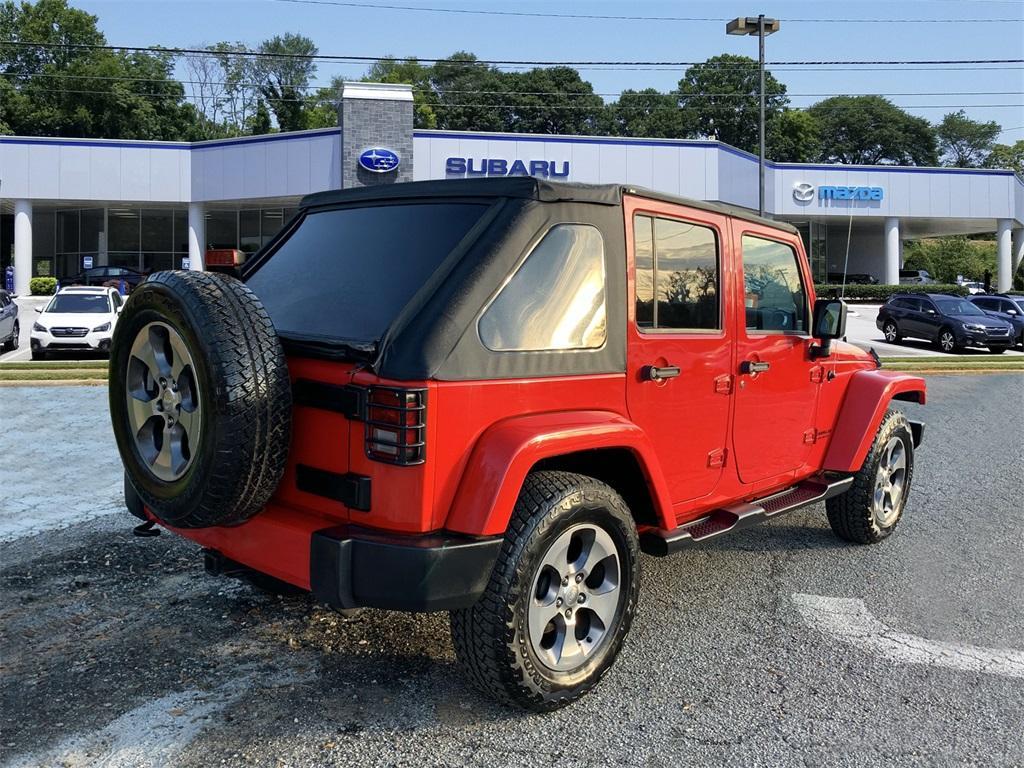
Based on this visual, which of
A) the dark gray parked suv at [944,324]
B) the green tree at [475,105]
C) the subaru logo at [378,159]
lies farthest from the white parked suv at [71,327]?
the green tree at [475,105]

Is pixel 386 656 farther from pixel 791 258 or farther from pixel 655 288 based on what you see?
pixel 791 258

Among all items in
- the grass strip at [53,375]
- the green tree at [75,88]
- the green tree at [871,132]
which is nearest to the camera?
the grass strip at [53,375]

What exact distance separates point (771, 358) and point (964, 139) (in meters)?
126

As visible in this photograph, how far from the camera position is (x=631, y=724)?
3209 mm

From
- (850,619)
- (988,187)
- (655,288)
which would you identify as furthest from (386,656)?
(988,187)

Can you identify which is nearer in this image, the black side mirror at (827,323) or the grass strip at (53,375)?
the black side mirror at (827,323)

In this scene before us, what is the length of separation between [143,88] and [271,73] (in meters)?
20.2

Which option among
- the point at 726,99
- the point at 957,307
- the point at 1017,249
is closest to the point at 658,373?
the point at 957,307

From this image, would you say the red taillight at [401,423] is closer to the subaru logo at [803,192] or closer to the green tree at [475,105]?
the subaru logo at [803,192]

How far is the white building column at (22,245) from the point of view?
36812 millimetres

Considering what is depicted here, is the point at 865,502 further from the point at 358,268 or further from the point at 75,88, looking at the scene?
the point at 75,88

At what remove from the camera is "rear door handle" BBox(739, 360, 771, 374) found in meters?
4.21

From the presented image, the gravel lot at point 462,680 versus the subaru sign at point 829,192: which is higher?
the subaru sign at point 829,192

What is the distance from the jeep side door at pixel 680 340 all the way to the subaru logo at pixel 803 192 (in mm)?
41146
